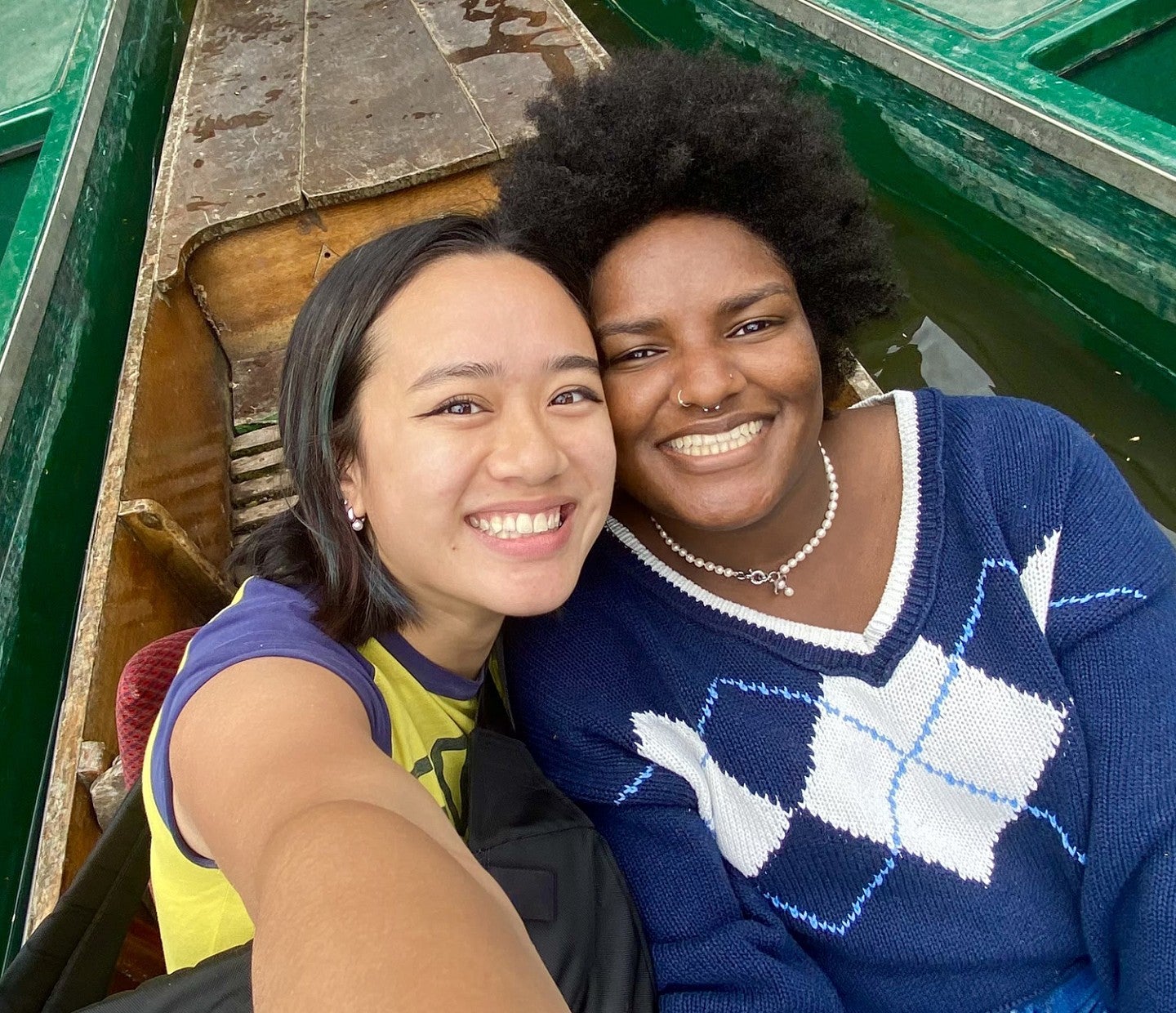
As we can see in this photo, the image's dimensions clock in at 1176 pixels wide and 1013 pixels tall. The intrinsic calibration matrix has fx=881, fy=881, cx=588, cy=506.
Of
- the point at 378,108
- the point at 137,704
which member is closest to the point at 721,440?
the point at 137,704

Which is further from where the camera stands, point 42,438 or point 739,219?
point 42,438

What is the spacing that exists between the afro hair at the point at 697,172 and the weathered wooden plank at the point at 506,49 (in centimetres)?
185

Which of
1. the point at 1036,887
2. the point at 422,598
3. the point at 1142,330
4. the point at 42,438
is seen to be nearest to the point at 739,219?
the point at 422,598

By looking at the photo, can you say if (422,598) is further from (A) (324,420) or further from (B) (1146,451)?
(B) (1146,451)

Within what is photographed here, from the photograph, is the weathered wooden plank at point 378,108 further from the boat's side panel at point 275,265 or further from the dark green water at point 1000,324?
the dark green water at point 1000,324

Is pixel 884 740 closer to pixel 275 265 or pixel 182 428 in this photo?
pixel 182 428

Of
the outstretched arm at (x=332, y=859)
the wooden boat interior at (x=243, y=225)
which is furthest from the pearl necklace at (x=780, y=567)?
the wooden boat interior at (x=243, y=225)

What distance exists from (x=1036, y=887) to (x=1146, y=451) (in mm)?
1700

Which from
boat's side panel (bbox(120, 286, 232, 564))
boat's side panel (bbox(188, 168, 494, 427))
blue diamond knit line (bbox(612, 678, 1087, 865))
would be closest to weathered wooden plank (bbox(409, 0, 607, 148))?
boat's side panel (bbox(188, 168, 494, 427))

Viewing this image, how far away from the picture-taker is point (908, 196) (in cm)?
311

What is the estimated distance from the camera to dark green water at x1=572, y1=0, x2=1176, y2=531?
2.47 metres

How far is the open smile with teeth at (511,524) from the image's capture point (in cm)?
112

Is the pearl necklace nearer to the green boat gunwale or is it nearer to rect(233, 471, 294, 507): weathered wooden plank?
rect(233, 471, 294, 507): weathered wooden plank

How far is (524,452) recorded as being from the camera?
1.09 m
